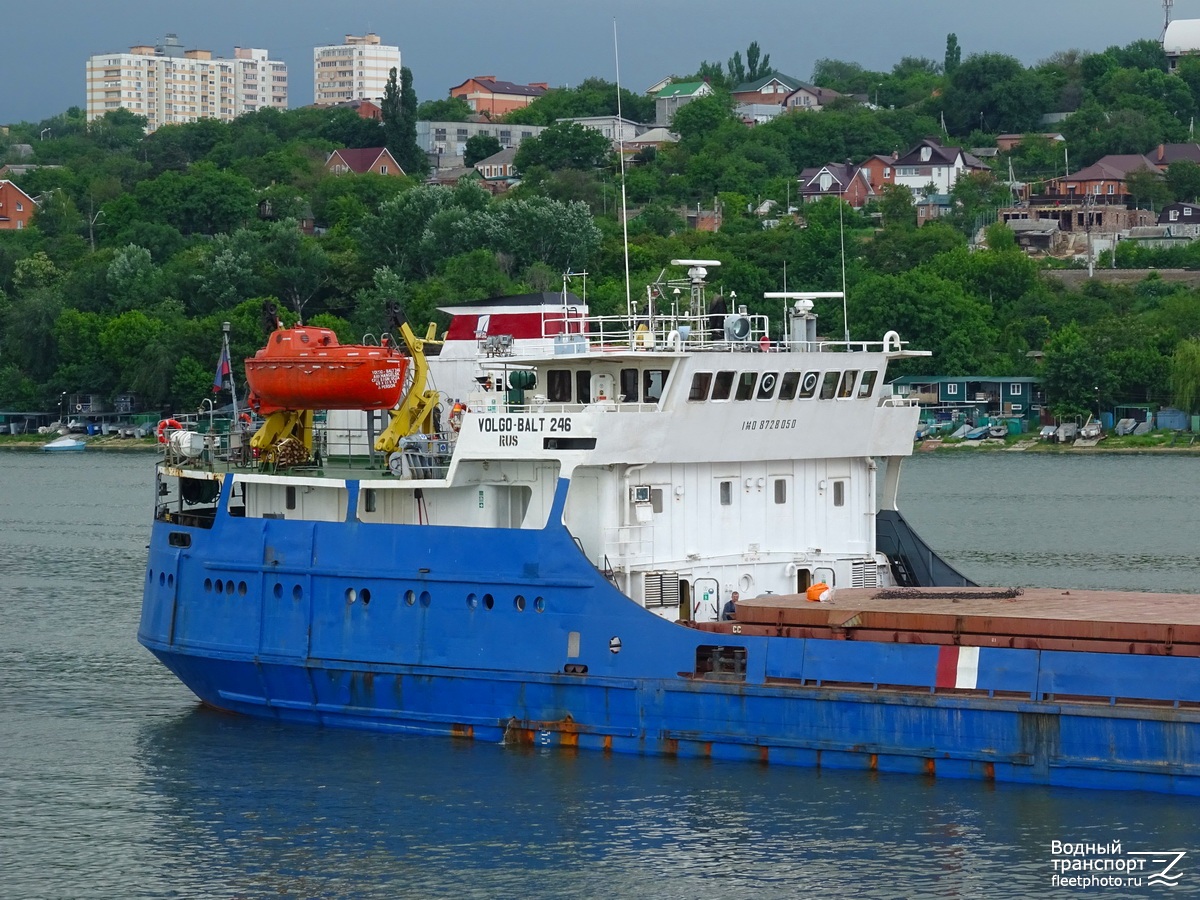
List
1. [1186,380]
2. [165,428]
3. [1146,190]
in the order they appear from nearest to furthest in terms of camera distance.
Answer: 1. [165,428]
2. [1186,380]
3. [1146,190]

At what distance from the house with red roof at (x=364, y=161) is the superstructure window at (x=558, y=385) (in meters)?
122

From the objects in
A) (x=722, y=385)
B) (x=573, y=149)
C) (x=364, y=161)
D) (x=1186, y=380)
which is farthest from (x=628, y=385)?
(x=364, y=161)

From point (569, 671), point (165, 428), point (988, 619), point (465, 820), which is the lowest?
point (465, 820)

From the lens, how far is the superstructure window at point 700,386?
83.1ft

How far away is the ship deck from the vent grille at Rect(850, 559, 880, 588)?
146cm

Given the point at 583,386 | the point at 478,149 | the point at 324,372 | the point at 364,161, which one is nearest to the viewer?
the point at 583,386

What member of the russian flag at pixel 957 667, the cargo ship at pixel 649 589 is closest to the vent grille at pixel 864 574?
the cargo ship at pixel 649 589

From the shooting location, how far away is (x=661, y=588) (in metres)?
25.3

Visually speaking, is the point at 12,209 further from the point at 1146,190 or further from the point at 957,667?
the point at 957,667

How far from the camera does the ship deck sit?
21.9m

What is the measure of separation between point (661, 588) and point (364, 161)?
127 m

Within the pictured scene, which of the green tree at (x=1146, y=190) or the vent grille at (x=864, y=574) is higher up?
the green tree at (x=1146, y=190)

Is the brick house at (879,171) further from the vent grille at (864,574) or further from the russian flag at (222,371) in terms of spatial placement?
the vent grille at (864,574)

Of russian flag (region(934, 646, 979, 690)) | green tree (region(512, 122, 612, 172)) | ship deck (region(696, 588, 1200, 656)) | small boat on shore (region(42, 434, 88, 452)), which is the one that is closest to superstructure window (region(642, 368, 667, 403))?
ship deck (region(696, 588, 1200, 656))
